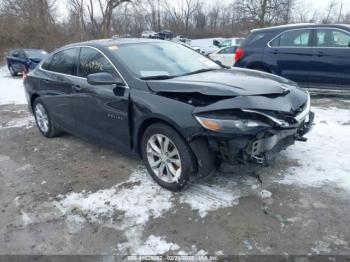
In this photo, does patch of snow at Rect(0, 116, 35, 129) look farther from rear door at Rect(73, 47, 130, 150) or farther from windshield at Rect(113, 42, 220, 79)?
windshield at Rect(113, 42, 220, 79)

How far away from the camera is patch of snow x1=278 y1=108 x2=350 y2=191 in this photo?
3557 mm

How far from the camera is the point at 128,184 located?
3752 mm

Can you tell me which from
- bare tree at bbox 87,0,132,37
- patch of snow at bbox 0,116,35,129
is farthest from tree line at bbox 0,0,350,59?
patch of snow at bbox 0,116,35,129

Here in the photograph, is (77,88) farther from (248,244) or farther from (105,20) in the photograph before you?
(105,20)

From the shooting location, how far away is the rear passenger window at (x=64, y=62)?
14.9 feet

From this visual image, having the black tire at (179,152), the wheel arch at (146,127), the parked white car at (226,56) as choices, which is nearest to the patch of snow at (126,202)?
the black tire at (179,152)

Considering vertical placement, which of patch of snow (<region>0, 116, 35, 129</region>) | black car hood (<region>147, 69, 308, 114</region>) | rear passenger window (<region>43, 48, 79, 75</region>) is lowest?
patch of snow (<region>0, 116, 35, 129</region>)

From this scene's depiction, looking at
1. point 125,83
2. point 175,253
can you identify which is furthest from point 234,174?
point 125,83

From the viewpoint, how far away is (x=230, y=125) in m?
2.87

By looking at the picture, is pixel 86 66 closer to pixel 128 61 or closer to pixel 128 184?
pixel 128 61

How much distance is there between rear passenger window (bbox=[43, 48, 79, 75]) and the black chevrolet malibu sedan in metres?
0.02

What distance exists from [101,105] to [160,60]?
924mm

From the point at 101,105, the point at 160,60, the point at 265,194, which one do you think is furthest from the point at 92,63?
→ the point at 265,194

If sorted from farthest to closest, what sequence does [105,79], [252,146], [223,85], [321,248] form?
[105,79], [223,85], [252,146], [321,248]
